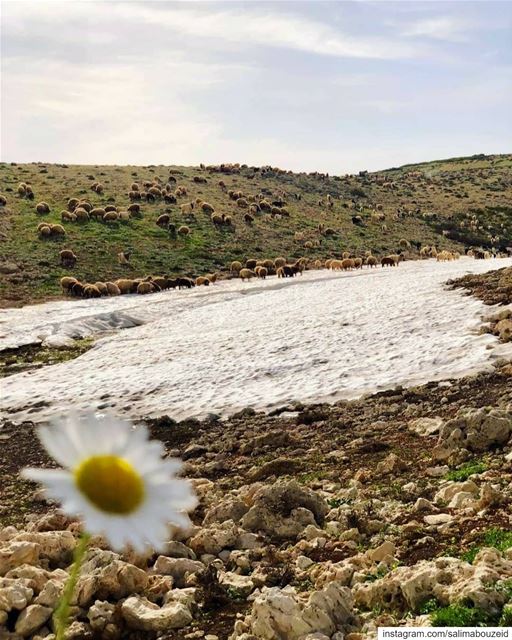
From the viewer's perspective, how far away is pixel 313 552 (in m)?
7.72

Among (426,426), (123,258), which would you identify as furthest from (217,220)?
(426,426)

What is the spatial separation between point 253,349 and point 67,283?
23263 mm

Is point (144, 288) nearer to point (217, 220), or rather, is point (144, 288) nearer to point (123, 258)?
point (123, 258)

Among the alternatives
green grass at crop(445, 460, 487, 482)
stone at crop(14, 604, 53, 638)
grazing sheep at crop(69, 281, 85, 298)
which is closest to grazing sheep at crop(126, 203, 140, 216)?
grazing sheep at crop(69, 281, 85, 298)

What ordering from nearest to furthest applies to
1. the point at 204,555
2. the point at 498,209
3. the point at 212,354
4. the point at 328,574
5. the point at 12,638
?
the point at 12,638, the point at 328,574, the point at 204,555, the point at 212,354, the point at 498,209

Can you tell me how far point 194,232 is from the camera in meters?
60.5

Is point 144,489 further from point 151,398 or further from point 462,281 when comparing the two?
point 462,281

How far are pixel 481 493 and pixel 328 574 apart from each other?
8.72 ft

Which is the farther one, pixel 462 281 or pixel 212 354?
pixel 462 281

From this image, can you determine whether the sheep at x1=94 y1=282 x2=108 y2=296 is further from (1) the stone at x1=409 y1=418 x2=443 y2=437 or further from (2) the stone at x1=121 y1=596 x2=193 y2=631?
(2) the stone at x1=121 y1=596 x2=193 y2=631

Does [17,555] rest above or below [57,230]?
below

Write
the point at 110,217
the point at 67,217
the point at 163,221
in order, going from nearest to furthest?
the point at 67,217 → the point at 110,217 → the point at 163,221

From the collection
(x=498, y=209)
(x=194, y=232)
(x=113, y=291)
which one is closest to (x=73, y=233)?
(x=194, y=232)

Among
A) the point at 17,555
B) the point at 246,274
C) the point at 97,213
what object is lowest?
the point at 17,555
